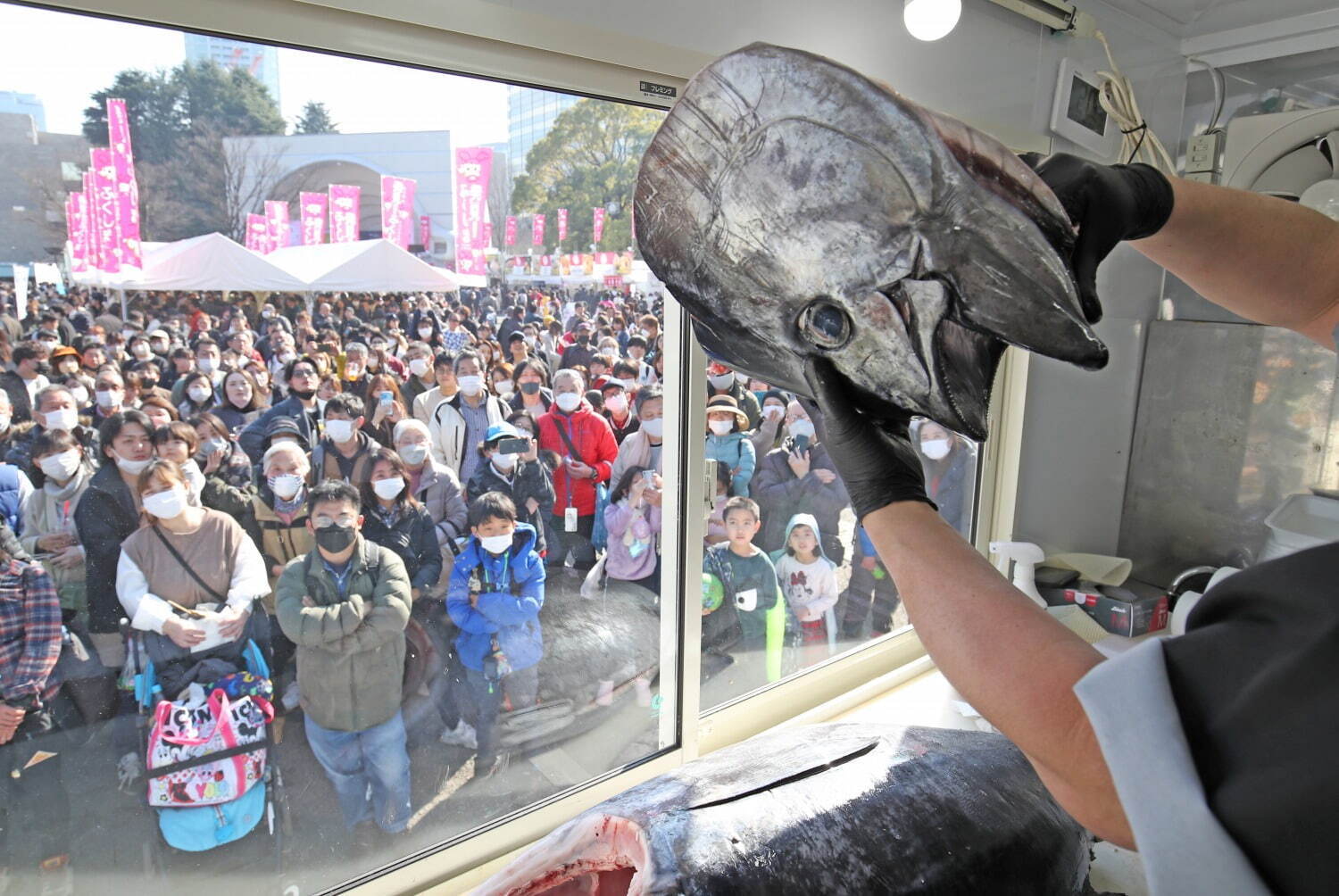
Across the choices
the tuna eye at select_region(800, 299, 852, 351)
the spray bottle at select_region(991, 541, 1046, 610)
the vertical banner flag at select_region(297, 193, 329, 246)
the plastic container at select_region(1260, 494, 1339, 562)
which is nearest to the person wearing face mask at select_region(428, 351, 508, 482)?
the vertical banner flag at select_region(297, 193, 329, 246)

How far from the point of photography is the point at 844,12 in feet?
7.52

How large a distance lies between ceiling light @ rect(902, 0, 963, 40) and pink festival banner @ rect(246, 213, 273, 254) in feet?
5.82

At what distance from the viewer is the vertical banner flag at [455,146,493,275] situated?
6.25 ft

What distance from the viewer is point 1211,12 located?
3.56 meters

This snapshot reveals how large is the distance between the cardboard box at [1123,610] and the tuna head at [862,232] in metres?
2.74

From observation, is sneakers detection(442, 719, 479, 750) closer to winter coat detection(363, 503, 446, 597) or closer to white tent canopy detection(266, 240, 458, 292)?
winter coat detection(363, 503, 446, 597)

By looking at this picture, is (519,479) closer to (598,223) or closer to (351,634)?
(351,634)

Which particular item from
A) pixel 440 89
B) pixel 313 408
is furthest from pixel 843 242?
pixel 313 408

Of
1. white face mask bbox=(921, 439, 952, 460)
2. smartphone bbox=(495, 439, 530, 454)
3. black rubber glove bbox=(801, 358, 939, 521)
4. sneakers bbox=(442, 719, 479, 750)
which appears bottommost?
sneakers bbox=(442, 719, 479, 750)

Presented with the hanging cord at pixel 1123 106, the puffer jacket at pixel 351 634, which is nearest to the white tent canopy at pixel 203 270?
the puffer jacket at pixel 351 634

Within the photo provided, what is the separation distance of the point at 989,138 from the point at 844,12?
1.72 meters

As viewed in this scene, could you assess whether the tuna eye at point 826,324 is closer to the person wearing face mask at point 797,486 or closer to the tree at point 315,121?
the tree at point 315,121

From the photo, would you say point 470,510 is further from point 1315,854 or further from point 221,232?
point 1315,854

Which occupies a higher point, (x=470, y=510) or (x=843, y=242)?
(x=843, y=242)
